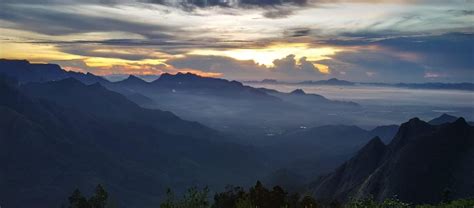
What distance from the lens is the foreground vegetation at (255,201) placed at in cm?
5609

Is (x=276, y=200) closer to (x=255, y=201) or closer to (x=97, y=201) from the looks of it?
(x=255, y=201)

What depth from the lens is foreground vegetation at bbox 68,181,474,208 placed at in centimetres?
5609

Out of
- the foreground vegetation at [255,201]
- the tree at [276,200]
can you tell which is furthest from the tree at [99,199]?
the tree at [276,200]

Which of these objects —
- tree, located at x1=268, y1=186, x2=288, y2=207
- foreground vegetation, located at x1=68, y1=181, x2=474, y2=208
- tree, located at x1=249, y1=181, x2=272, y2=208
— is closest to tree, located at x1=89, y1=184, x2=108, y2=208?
foreground vegetation, located at x1=68, y1=181, x2=474, y2=208

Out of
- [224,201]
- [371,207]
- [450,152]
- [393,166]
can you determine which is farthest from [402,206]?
[450,152]

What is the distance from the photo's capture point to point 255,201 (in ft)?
307

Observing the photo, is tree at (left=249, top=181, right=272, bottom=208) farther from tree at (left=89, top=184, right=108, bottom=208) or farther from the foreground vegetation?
tree at (left=89, top=184, right=108, bottom=208)

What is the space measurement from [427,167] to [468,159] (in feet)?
57.4

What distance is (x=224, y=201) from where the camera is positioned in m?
111

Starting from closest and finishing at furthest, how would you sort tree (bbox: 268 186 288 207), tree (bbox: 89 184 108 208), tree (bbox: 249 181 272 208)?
tree (bbox: 249 181 272 208) → tree (bbox: 268 186 288 207) → tree (bbox: 89 184 108 208)

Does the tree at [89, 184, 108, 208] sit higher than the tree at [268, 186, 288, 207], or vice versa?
the tree at [268, 186, 288, 207]

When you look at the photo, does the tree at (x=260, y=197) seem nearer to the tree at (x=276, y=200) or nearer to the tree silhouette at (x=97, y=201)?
the tree at (x=276, y=200)

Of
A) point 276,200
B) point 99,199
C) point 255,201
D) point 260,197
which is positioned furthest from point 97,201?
point 276,200

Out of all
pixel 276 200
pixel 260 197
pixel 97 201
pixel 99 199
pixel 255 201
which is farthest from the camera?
pixel 97 201
